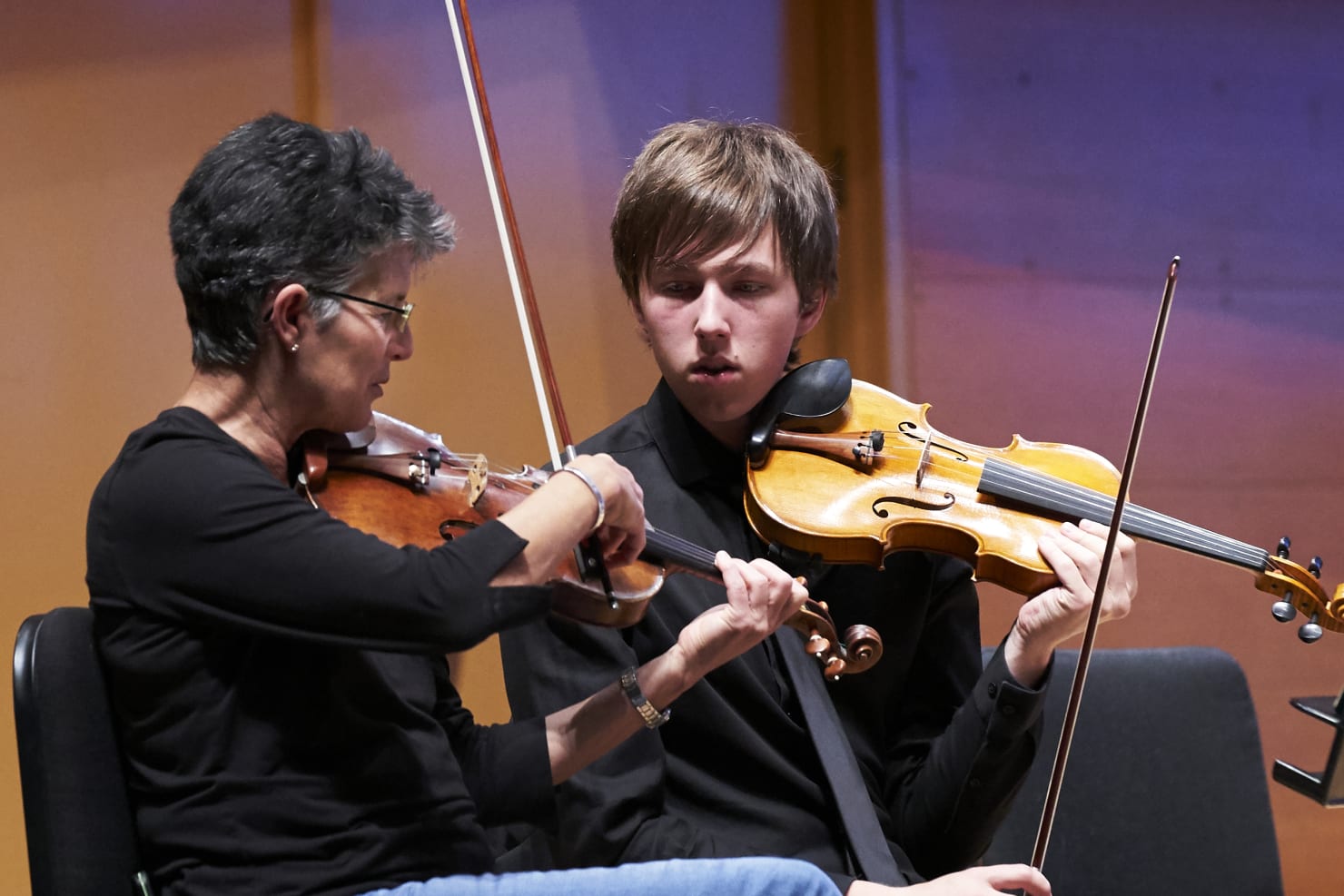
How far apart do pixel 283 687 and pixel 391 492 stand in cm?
20

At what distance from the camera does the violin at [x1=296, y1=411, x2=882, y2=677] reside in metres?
1.21

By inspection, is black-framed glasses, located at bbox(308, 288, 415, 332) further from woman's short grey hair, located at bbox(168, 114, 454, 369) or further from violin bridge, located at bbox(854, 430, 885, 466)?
violin bridge, located at bbox(854, 430, 885, 466)

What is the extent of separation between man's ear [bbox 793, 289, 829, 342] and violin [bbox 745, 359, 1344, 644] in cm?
10

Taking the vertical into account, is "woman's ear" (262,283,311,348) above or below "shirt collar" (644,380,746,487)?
above

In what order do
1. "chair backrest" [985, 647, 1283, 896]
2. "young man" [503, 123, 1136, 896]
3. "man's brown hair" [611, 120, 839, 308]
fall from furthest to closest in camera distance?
"chair backrest" [985, 647, 1283, 896] → "man's brown hair" [611, 120, 839, 308] → "young man" [503, 123, 1136, 896]

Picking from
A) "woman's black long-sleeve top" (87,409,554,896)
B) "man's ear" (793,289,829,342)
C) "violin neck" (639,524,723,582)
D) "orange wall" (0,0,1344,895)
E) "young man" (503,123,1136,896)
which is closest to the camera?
"woman's black long-sleeve top" (87,409,554,896)

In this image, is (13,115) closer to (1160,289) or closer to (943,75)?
(943,75)

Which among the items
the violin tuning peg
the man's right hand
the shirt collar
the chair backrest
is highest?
the shirt collar

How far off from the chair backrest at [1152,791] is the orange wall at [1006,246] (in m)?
0.70

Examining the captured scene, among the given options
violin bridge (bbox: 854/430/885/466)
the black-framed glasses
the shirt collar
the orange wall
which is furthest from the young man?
the orange wall

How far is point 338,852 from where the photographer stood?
1.14 meters

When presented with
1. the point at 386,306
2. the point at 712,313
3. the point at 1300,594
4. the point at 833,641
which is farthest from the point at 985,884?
the point at 386,306

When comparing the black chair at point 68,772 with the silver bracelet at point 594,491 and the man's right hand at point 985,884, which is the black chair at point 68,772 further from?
the man's right hand at point 985,884

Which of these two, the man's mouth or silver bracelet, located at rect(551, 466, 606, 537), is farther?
the man's mouth
